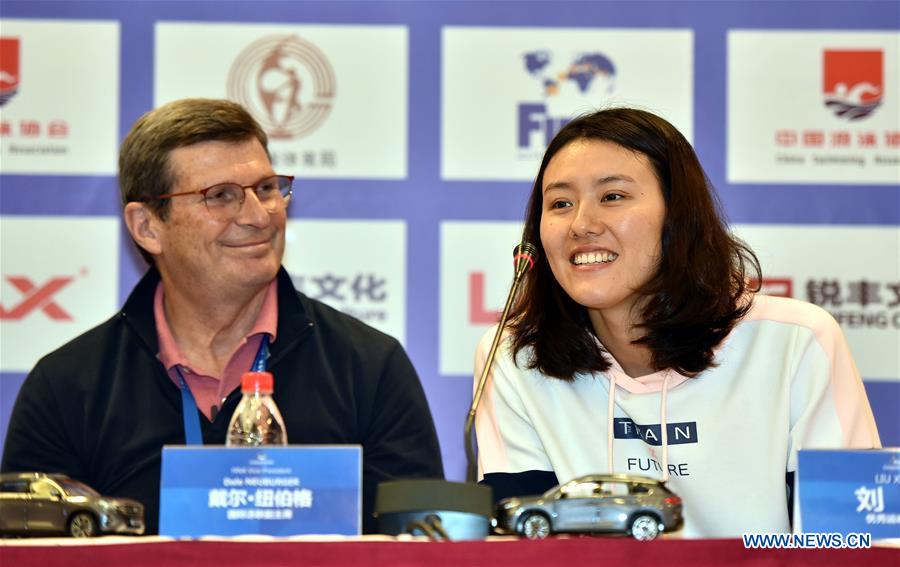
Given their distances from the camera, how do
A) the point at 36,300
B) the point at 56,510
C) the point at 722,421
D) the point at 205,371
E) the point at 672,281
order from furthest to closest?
the point at 36,300
the point at 205,371
the point at 672,281
the point at 722,421
the point at 56,510

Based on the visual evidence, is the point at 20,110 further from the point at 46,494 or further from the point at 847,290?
the point at 847,290

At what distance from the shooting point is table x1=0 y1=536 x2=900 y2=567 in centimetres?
134

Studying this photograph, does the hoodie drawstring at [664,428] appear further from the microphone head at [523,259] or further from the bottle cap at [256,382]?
the bottle cap at [256,382]

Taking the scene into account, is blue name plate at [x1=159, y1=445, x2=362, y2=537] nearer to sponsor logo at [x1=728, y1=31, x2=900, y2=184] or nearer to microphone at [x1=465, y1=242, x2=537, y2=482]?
microphone at [x1=465, y1=242, x2=537, y2=482]

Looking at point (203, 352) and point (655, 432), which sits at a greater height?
point (203, 352)

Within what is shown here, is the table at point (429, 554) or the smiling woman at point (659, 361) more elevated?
the smiling woman at point (659, 361)

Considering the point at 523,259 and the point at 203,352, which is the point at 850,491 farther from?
the point at 203,352

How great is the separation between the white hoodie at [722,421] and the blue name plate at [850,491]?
651mm

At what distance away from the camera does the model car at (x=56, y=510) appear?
1.60m

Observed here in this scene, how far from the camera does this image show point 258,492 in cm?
154

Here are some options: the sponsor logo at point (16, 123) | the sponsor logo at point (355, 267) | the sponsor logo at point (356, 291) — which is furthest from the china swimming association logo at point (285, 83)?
the sponsor logo at point (16, 123)

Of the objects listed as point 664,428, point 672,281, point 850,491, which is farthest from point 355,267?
point 850,491

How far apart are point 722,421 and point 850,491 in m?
0.75

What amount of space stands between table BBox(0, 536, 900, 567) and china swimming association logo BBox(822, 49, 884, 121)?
2.58 m
